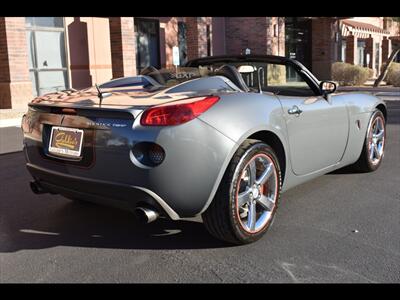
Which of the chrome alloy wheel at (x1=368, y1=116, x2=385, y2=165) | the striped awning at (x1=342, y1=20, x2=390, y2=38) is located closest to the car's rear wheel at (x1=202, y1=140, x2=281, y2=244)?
the chrome alloy wheel at (x1=368, y1=116, x2=385, y2=165)

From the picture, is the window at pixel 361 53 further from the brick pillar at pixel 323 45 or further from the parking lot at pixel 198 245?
the parking lot at pixel 198 245

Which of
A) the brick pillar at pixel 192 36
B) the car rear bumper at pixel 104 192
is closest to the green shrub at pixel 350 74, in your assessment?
the brick pillar at pixel 192 36

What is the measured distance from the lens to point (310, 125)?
14.4 ft

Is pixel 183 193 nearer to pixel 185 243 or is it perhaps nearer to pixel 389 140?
pixel 185 243

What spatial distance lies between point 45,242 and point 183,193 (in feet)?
4.11

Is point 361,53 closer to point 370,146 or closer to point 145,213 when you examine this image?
point 370,146

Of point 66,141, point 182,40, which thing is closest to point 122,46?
point 182,40

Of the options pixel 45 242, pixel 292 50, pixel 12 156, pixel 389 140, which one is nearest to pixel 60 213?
pixel 45 242

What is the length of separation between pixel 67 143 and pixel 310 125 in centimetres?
207

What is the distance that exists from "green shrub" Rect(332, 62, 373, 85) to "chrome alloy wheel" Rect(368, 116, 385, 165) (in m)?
18.5

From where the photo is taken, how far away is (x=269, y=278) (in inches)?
124

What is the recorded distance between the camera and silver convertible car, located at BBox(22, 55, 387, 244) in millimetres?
3262
